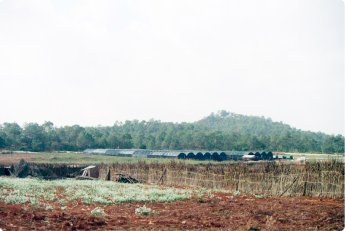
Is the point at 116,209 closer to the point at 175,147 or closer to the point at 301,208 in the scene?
the point at 301,208

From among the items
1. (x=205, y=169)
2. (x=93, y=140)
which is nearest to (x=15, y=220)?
(x=205, y=169)

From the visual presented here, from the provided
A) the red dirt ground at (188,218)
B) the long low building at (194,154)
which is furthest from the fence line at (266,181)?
the long low building at (194,154)

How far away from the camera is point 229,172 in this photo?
22234 millimetres

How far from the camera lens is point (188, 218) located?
37.2 ft

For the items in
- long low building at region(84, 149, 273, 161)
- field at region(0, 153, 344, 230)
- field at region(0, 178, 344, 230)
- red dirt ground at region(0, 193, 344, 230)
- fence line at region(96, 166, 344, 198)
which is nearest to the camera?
red dirt ground at region(0, 193, 344, 230)

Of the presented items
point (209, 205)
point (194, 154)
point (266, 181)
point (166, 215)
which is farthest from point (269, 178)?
point (194, 154)

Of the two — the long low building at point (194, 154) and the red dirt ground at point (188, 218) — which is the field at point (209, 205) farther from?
the long low building at point (194, 154)

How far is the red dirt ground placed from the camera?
9531mm

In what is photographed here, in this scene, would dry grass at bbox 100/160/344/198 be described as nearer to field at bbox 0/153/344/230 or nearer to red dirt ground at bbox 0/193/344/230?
field at bbox 0/153/344/230

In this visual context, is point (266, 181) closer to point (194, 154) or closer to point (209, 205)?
point (209, 205)

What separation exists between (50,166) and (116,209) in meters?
22.2

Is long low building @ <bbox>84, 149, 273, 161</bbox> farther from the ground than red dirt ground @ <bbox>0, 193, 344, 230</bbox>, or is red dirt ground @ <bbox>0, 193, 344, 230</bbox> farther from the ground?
long low building @ <bbox>84, 149, 273, 161</bbox>

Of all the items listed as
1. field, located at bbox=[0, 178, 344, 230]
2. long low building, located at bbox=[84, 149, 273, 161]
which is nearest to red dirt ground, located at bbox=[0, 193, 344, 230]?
field, located at bbox=[0, 178, 344, 230]

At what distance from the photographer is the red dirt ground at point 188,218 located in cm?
953
